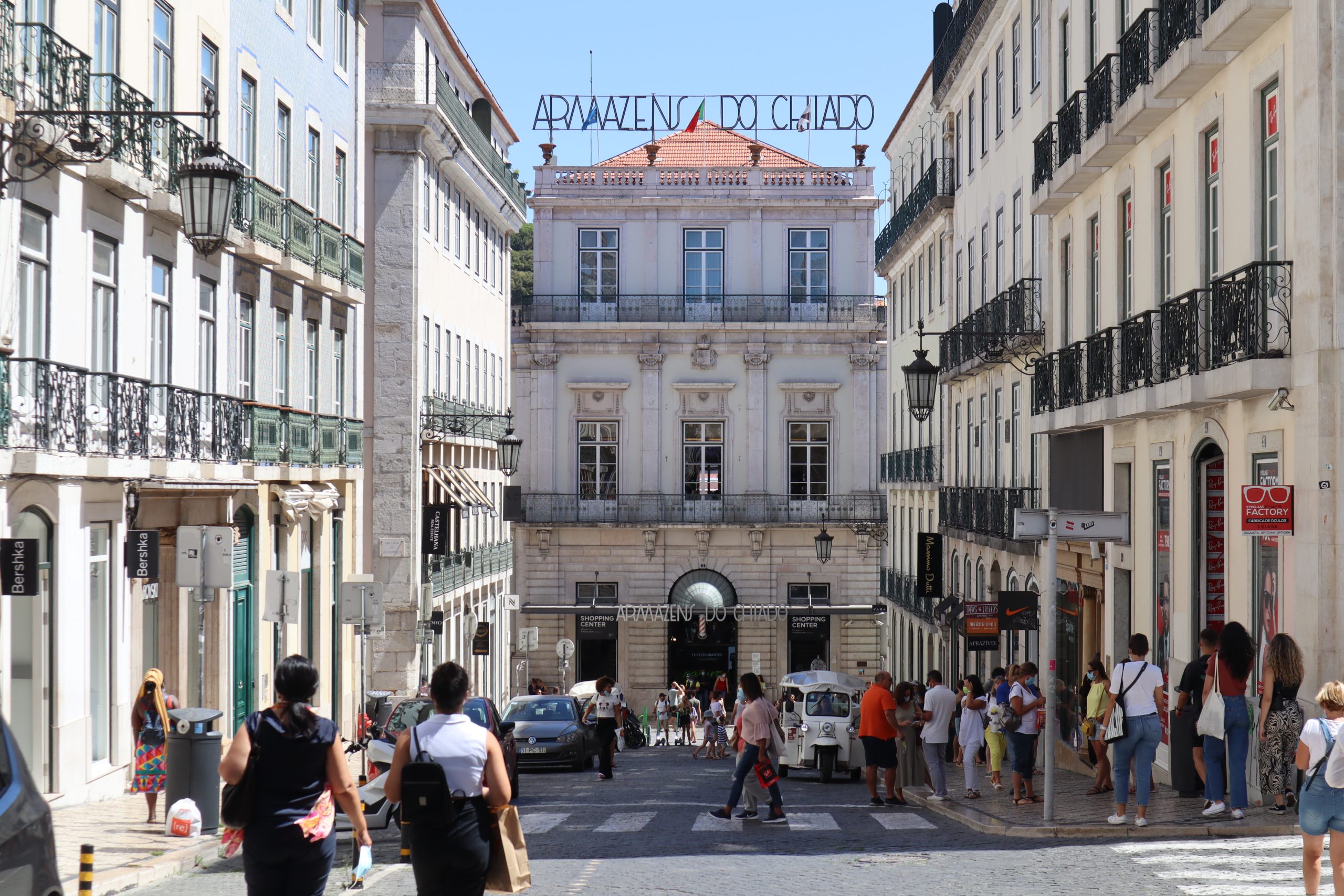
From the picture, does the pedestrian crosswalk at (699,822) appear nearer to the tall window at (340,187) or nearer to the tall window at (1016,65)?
the tall window at (340,187)

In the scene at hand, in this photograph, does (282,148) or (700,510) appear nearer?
(282,148)

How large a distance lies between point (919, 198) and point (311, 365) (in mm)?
18536

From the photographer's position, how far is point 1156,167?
825 inches

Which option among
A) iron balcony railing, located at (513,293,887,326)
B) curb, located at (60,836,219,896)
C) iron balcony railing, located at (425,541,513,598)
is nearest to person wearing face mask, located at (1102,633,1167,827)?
curb, located at (60,836,219,896)

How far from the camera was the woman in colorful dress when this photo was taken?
16.4 metres

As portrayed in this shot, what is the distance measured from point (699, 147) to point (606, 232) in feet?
23.1

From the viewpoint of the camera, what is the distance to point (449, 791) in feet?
26.3

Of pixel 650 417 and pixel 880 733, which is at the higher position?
pixel 650 417

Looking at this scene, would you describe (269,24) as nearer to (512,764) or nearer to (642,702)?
(512,764)

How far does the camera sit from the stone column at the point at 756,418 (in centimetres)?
5791

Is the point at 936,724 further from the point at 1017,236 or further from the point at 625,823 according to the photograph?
the point at 1017,236

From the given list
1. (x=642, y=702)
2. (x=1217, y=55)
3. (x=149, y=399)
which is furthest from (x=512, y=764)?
(x=642, y=702)

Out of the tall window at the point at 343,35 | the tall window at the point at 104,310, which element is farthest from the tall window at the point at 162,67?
the tall window at the point at 343,35

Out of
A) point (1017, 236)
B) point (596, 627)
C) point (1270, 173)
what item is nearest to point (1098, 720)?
point (1270, 173)
